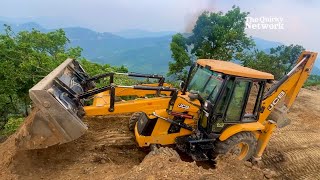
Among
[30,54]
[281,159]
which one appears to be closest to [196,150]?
[281,159]

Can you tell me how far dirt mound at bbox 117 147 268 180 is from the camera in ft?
17.8

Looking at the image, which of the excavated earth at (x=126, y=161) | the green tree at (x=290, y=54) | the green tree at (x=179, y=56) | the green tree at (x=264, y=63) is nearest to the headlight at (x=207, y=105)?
the excavated earth at (x=126, y=161)

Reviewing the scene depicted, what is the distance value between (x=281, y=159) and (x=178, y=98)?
12.4ft

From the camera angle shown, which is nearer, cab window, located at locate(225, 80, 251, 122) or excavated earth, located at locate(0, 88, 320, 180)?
excavated earth, located at locate(0, 88, 320, 180)

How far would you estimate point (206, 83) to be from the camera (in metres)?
7.11

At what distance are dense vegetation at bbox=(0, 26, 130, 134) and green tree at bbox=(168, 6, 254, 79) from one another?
354cm

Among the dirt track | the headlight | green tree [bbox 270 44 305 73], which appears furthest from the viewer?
green tree [bbox 270 44 305 73]

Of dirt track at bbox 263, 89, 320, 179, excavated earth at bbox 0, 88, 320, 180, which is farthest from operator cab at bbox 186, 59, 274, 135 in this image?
dirt track at bbox 263, 89, 320, 179

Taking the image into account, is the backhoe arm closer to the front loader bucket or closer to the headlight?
the headlight

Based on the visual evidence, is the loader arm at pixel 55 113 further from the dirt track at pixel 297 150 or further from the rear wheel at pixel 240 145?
the dirt track at pixel 297 150

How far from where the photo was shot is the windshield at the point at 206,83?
6824mm

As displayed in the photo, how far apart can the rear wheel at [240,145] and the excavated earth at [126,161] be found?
397mm

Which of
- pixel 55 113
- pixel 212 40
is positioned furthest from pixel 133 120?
pixel 212 40

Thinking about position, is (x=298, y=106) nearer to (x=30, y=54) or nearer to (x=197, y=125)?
(x=197, y=125)
